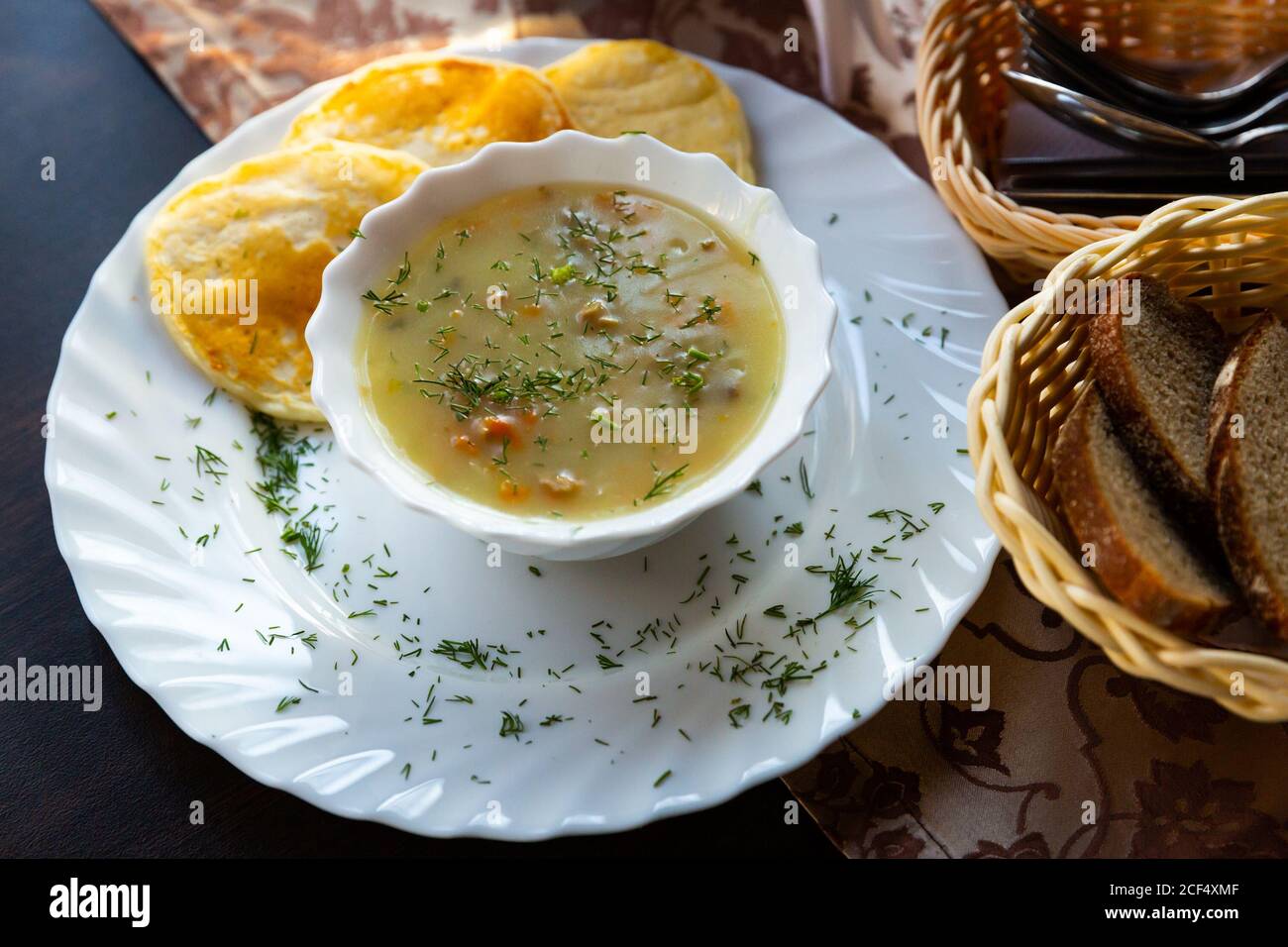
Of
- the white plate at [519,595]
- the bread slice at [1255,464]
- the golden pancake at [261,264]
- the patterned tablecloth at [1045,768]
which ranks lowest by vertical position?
the patterned tablecloth at [1045,768]

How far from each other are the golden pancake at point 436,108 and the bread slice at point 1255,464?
81.2 inches

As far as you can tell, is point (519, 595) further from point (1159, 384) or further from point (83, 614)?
point (1159, 384)

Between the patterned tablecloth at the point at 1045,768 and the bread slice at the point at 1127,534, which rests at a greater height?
the bread slice at the point at 1127,534

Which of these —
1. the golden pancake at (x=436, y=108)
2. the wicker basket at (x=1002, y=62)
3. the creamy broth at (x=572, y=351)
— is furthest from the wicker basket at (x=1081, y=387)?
the golden pancake at (x=436, y=108)

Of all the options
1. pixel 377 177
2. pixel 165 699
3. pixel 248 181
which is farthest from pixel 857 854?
pixel 248 181

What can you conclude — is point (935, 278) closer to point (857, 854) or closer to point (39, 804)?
point (857, 854)

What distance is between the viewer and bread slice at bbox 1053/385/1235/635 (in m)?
A: 2.17

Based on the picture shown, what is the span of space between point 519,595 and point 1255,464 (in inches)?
70.0

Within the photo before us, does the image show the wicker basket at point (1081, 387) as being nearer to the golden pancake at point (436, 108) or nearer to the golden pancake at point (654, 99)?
the golden pancake at point (654, 99)

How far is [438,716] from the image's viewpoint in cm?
262

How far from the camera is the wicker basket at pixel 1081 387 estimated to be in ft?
6.77

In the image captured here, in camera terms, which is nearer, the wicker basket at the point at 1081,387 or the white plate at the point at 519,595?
the wicker basket at the point at 1081,387

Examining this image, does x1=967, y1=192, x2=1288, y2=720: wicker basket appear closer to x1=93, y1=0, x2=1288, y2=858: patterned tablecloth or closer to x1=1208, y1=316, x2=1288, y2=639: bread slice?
x1=1208, y1=316, x2=1288, y2=639: bread slice

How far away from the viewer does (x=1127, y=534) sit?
7.20 ft
